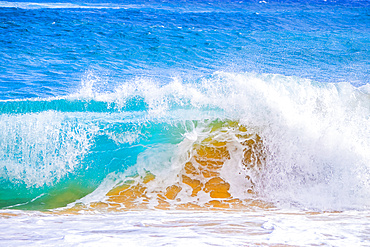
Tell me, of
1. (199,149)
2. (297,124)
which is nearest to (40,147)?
(199,149)

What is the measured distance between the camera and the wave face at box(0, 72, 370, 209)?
16.6 feet

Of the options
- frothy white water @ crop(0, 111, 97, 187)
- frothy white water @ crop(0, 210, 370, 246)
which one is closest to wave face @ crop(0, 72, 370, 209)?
frothy white water @ crop(0, 111, 97, 187)

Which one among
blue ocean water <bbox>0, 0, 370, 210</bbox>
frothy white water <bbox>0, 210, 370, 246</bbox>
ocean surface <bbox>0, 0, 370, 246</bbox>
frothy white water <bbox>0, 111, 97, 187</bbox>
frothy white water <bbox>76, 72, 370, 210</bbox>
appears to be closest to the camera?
frothy white water <bbox>0, 210, 370, 246</bbox>

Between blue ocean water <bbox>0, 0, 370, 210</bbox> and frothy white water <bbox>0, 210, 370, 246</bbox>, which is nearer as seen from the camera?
frothy white water <bbox>0, 210, 370, 246</bbox>

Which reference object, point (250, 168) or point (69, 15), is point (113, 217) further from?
point (69, 15)

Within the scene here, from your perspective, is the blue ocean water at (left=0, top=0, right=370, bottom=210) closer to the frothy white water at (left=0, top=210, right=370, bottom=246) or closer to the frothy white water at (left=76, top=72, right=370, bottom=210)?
the frothy white water at (left=76, top=72, right=370, bottom=210)

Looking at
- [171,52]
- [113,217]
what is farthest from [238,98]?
[171,52]

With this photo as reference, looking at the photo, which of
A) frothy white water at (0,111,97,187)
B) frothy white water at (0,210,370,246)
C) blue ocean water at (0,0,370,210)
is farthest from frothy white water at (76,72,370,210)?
frothy white water at (0,111,97,187)

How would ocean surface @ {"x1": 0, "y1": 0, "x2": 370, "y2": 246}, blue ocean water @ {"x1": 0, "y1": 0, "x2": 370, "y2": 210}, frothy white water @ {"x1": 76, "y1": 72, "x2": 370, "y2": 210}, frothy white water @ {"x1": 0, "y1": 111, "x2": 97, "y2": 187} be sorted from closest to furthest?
ocean surface @ {"x1": 0, "y1": 0, "x2": 370, "y2": 246}
frothy white water @ {"x1": 76, "y1": 72, "x2": 370, "y2": 210}
blue ocean water @ {"x1": 0, "y1": 0, "x2": 370, "y2": 210}
frothy white water @ {"x1": 0, "y1": 111, "x2": 97, "y2": 187}

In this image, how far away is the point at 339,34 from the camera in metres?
16.8

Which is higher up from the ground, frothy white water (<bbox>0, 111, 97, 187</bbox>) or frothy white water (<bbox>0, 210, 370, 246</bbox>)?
frothy white water (<bbox>0, 111, 97, 187</bbox>)

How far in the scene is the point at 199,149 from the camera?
19.4 feet

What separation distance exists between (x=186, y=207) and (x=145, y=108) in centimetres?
262

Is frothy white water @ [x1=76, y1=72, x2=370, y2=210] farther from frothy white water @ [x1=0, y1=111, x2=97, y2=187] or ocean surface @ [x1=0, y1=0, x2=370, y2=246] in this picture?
frothy white water @ [x1=0, y1=111, x2=97, y2=187]
